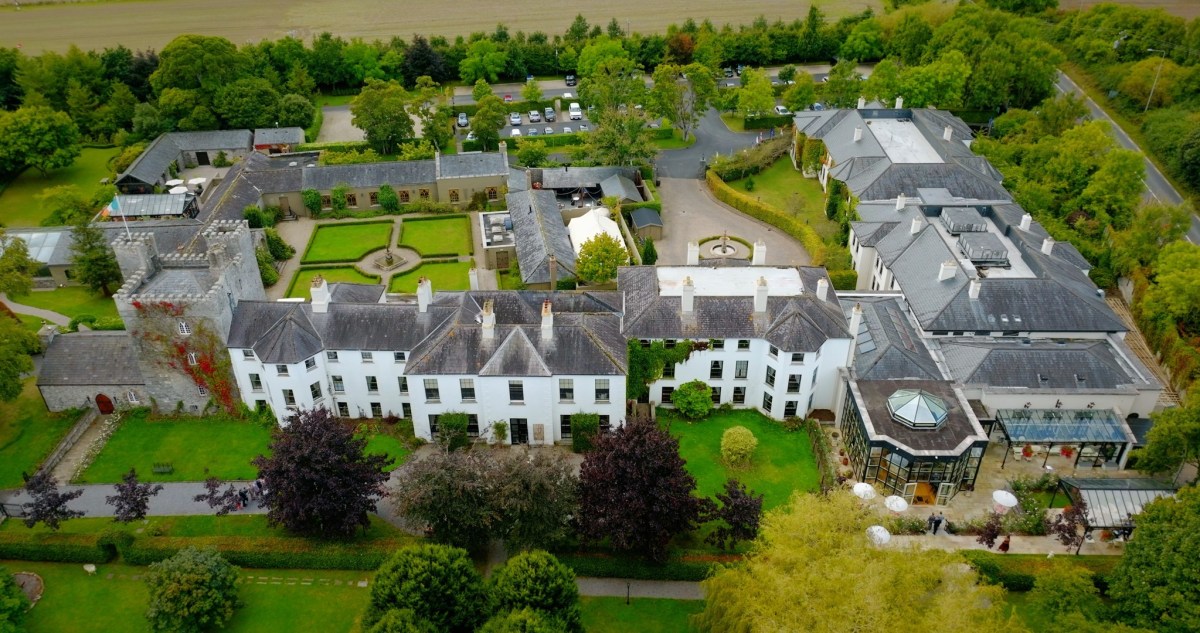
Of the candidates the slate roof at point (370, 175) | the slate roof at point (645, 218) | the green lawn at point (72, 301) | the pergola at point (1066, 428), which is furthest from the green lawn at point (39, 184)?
the pergola at point (1066, 428)

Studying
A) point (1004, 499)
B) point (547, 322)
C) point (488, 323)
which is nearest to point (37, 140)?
point (488, 323)

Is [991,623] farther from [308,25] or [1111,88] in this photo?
[308,25]

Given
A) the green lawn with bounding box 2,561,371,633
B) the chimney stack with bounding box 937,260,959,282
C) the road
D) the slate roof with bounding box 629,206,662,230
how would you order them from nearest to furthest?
the green lawn with bounding box 2,561,371,633
the chimney stack with bounding box 937,260,959,282
the road
the slate roof with bounding box 629,206,662,230

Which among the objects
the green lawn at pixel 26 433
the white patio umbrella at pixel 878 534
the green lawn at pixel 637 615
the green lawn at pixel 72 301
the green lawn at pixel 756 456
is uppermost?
the white patio umbrella at pixel 878 534

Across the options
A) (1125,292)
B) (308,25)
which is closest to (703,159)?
(1125,292)

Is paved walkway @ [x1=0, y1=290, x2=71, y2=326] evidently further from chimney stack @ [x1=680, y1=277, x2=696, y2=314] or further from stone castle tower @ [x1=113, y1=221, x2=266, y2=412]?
chimney stack @ [x1=680, y1=277, x2=696, y2=314]

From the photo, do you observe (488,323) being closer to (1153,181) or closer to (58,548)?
(58,548)

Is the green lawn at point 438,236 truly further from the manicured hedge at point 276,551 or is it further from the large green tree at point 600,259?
the manicured hedge at point 276,551

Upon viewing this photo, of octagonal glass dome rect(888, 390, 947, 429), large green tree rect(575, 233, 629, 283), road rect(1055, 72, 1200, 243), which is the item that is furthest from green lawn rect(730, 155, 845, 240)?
octagonal glass dome rect(888, 390, 947, 429)
